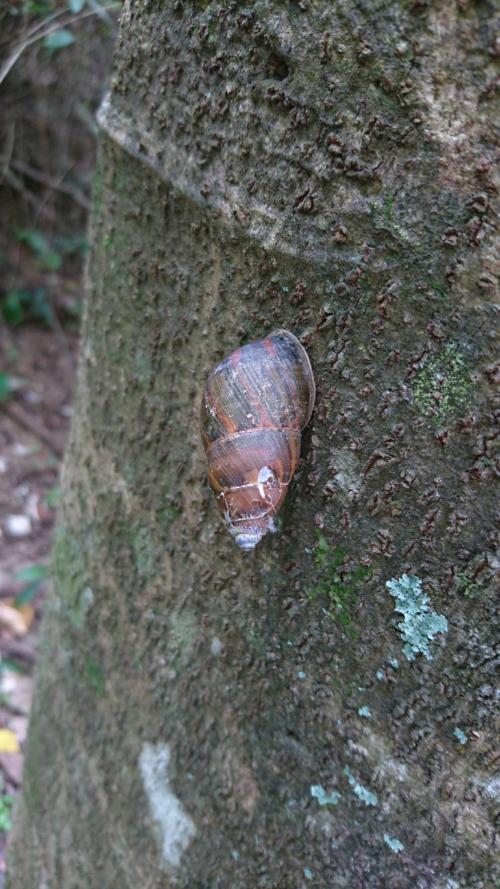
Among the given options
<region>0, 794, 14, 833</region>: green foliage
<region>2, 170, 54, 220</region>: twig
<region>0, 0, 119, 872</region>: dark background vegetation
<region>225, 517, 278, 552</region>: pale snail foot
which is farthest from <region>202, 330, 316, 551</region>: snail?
<region>2, 170, 54, 220</region>: twig

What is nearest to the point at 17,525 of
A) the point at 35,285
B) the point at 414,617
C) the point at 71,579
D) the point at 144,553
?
the point at 35,285

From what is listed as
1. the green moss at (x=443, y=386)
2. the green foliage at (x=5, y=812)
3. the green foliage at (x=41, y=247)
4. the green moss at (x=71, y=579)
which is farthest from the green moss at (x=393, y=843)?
the green foliage at (x=41, y=247)

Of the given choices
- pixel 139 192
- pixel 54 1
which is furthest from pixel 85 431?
pixel 54 1

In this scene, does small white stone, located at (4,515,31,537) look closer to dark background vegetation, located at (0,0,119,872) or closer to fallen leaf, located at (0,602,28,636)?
dark background vegetation, located at (0,0,119,872)

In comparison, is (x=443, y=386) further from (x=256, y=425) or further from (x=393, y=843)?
(x=393, y=843)

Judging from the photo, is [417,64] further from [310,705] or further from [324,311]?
[310,705]

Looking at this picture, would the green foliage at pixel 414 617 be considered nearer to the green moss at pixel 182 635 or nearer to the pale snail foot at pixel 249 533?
the pale snail foot at pixel 249 533
